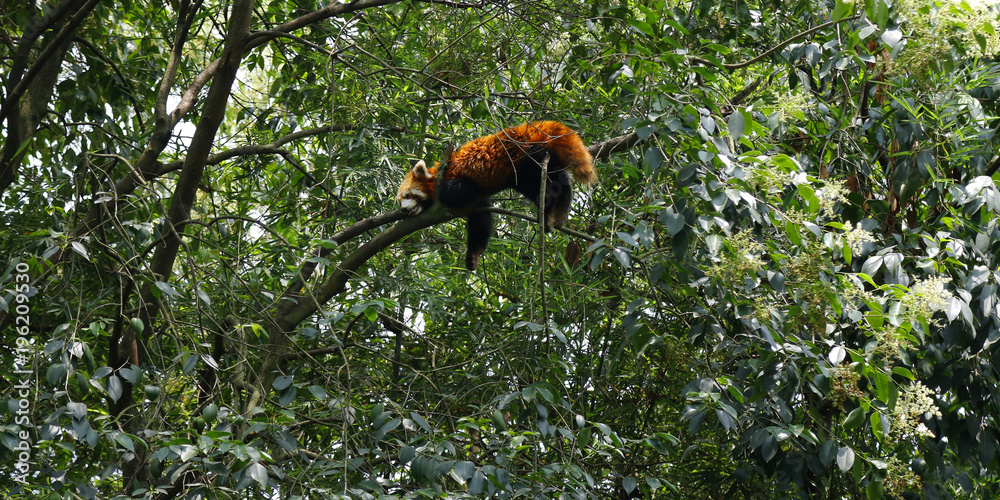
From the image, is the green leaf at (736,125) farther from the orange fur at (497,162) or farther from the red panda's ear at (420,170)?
the red panda's ear at (420,170)

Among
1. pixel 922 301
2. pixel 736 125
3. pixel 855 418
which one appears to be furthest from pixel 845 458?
pixel 736 125

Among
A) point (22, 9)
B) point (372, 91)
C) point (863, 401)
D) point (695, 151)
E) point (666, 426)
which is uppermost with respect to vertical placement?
point (22, 9)

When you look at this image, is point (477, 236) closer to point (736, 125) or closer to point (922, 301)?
point (736, 125)

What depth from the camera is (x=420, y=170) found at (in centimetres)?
372

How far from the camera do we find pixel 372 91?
288 centimetres

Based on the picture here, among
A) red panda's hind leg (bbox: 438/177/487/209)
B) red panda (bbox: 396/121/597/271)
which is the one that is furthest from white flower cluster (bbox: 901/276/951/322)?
red panda's hind leg (bbox: 438/177/487/209)

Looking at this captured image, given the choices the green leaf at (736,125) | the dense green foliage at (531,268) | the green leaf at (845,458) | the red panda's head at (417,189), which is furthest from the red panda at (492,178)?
the green leaf at (845,458)

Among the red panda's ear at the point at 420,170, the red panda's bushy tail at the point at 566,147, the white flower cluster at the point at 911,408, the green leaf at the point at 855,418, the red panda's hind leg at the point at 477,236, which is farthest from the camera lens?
the red panda's ear at the point at 420,170

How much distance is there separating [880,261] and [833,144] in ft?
2.57

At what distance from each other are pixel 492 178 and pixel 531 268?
1.49 feet

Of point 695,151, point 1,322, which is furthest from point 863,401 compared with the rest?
point 1,322

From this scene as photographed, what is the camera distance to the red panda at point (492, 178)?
3.24 m

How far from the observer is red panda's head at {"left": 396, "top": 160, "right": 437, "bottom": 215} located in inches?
140

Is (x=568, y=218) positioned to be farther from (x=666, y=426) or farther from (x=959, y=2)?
(x=959, y=2)
